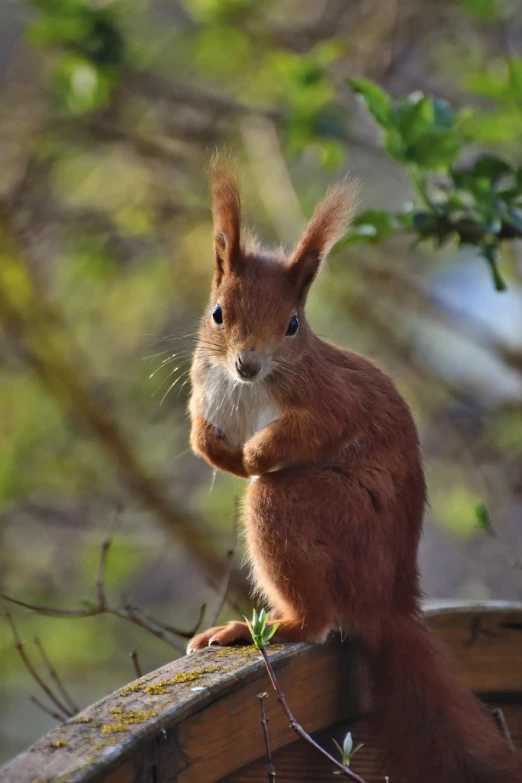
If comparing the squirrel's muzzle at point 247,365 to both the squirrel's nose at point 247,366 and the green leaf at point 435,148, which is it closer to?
the squirrel's nose at point 247,366

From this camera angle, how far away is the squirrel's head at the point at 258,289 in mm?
1263

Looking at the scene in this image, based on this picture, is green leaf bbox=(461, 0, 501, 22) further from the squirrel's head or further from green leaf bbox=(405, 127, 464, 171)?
the squirrel's head

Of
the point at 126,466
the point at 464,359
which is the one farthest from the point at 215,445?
the point at 464,359

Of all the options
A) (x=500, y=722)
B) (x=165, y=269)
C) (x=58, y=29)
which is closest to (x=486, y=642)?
(x=500, y=722)

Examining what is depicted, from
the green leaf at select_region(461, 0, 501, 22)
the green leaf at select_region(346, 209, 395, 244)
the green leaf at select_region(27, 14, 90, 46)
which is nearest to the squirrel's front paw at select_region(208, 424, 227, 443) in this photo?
the green leaf at select_region(346, 209, 395, 244)

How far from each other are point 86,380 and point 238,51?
3.10 ft

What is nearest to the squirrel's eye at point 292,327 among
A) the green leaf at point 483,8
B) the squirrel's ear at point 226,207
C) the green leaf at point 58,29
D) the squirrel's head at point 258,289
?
the squirrel's head at point 258,289

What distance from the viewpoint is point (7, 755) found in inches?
123

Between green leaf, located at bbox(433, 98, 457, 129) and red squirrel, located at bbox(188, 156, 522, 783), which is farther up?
green leaf, located at bbox(433, 98, 457, 129)

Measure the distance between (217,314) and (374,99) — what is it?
0.35 meters

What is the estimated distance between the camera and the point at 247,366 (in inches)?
48.4

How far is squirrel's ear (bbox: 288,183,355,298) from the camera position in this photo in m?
1.26

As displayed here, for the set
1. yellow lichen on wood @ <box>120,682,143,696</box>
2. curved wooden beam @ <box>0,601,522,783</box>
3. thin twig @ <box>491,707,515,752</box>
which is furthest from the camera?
thin twig @ <box>491,707,515,752</box>

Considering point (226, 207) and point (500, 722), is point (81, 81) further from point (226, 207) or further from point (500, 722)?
point (500, 722)
